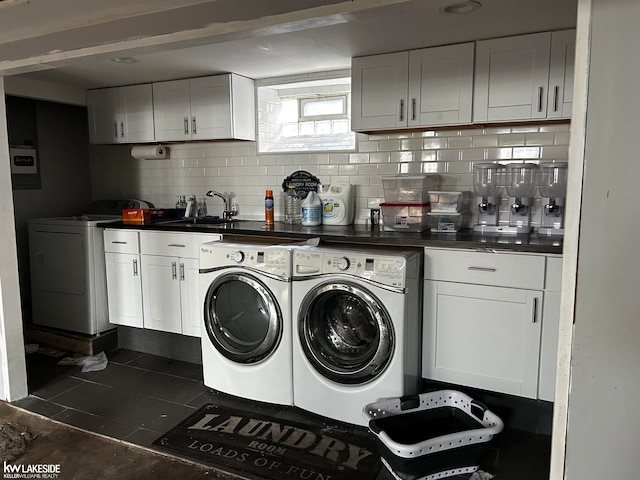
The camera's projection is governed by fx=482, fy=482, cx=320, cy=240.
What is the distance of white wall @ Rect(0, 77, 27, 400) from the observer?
9.11ft

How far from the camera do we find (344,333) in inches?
107

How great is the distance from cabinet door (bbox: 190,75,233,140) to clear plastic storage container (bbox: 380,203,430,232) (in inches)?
55.3

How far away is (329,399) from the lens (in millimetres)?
2629

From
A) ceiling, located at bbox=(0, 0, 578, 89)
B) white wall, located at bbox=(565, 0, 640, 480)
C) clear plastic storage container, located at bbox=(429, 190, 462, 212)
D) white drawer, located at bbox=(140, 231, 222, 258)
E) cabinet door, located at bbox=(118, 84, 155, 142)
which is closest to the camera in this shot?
white wall, located at bbox=(565, 0, 640, 480)

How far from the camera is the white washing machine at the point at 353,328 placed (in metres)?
2.47

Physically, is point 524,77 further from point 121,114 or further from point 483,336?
point 121,114

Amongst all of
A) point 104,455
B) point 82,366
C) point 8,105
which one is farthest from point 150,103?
point 104,455

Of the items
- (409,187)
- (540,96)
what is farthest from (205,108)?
(540,96)

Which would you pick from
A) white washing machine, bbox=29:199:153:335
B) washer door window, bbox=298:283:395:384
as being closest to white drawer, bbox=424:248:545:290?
washer door window, bbox=298:283:395:384

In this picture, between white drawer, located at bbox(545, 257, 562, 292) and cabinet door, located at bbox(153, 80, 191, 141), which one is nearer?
white drawer, located at bbox(545, 257, 562, 292)

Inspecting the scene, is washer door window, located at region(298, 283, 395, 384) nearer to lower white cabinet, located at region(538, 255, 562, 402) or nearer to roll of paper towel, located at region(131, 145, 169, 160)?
lower white cabinet, located at region(538, 255, 562, 402)

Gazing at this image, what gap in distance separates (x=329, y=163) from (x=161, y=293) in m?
1.58

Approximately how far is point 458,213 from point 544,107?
0.77 m

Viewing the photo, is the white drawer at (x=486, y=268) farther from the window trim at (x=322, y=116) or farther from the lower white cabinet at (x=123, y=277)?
the lower white cabinet at (x=123, y=277)
